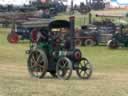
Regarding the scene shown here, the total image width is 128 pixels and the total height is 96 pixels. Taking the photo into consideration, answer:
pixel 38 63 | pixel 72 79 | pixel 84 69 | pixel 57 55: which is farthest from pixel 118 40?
pixel 72 79

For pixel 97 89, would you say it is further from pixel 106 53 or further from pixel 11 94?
pixel 106 53

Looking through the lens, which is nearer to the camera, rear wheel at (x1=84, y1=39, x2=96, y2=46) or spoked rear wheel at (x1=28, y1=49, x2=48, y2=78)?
spoked rear wheel at (x1=28, y1=49, x2=48, y2=78)

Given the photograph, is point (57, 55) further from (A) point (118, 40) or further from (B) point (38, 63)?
(A) point (118, 40)

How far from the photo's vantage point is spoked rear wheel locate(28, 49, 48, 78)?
16170mm

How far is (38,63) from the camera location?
54.0 feet

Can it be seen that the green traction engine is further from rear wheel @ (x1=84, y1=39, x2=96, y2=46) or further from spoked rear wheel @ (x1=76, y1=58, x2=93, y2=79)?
rear wheel @ (x1=84, y1=39, x2=96, y2=46)

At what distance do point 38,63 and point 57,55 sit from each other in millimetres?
606

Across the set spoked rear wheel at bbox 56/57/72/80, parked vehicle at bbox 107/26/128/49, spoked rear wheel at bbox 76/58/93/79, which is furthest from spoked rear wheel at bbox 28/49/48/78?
parked vehicle at bbox 107/26/128/49

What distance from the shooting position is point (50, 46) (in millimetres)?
16391

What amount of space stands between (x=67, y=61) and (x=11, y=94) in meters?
6.17

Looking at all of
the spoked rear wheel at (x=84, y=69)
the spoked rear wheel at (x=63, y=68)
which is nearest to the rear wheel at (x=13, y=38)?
the spoked rear wheel at (x=84, y=69)

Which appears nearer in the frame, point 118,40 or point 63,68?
point 63,68

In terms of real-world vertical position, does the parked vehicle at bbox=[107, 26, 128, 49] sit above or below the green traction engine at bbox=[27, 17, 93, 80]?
below

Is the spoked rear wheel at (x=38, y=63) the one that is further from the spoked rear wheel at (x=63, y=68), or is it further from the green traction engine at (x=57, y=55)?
the spoked rear wheel at (x=63, y=68)
